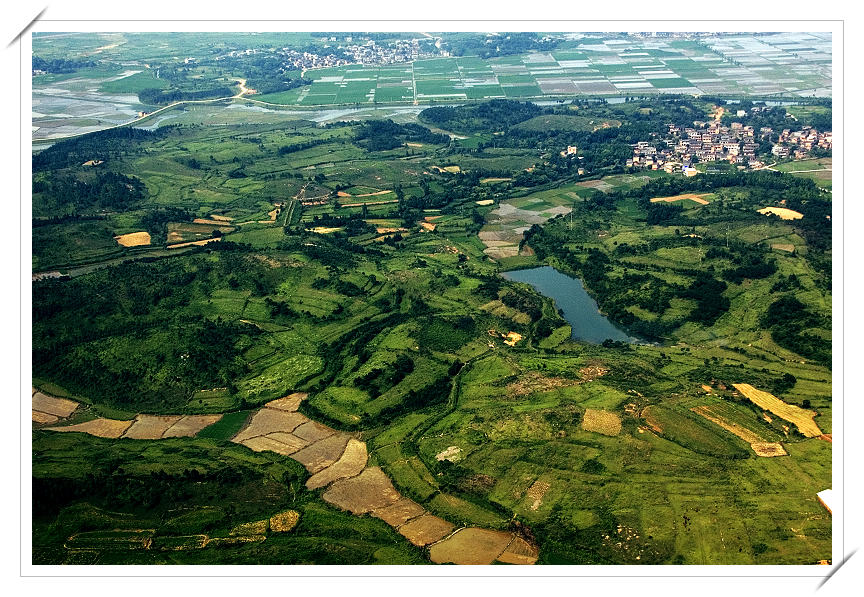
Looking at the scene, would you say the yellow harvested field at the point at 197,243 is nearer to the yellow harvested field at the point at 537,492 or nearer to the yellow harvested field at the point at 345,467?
the yellow harvested field at the point at 345,467

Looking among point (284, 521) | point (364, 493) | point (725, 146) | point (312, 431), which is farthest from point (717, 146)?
point (284, 521)

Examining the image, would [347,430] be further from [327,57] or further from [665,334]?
[327,57]

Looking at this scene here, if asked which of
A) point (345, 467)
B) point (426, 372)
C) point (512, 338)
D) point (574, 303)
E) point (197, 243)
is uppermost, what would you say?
point (197, 243)

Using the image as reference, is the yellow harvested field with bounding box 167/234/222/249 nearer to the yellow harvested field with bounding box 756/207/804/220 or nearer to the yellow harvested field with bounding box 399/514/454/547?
the yellow harvested field with bounding box 399/514/454/547

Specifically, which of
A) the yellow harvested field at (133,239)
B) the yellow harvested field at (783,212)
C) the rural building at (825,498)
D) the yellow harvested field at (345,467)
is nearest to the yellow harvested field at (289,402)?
the yellow harvested field at (345,467)

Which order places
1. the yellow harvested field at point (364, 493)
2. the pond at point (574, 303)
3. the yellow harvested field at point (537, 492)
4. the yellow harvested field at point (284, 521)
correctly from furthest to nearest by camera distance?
the pond at point (574, 303) < the yellow harvested field at point (364, 493) < the yellow harvested field at point (537, 492) < the yellow harvested field at point (284, 521)

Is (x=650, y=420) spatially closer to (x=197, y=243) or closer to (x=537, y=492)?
(x=537, y=492)
